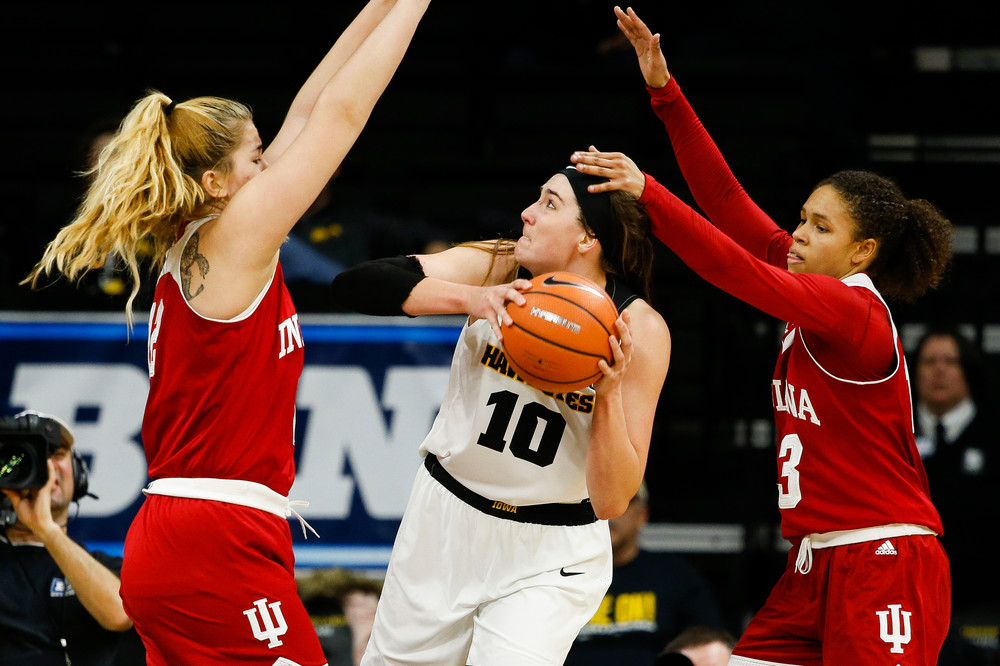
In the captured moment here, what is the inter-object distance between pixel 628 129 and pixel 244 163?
4.56m

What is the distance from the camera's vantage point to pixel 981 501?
20.2ft

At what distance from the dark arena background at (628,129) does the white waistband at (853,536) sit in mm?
2483

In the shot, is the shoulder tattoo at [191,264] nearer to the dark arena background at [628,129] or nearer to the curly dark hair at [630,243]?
the curly dark hair at [630,243]

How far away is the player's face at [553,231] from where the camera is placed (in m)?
3.58

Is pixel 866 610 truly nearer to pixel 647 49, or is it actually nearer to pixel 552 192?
pixel 552 192

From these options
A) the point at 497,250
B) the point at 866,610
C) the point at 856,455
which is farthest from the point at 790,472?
the point at 497,250

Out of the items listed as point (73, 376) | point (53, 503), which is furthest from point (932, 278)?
point (73, 376)

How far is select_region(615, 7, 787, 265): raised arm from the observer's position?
4.11 m

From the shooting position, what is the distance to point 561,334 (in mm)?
3125

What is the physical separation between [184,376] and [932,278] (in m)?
2.50

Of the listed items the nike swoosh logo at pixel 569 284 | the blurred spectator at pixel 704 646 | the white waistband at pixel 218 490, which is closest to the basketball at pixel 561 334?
the nike swoosh logo at pixel 569 284

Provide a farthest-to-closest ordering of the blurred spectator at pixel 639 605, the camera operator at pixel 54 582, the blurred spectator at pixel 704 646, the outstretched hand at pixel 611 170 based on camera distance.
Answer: the blurred spectator at pixel 639 605 < the blurred spectator at pixel 704 646 < the camera operator at pixel 54 582 < the outstretched hand at pixel 611 170

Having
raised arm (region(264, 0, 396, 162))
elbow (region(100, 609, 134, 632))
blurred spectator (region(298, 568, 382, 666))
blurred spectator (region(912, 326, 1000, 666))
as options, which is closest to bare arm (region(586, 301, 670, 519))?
raised arm (region(264, 0, 396, 162))

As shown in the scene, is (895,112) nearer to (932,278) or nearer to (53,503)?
(932,278)
